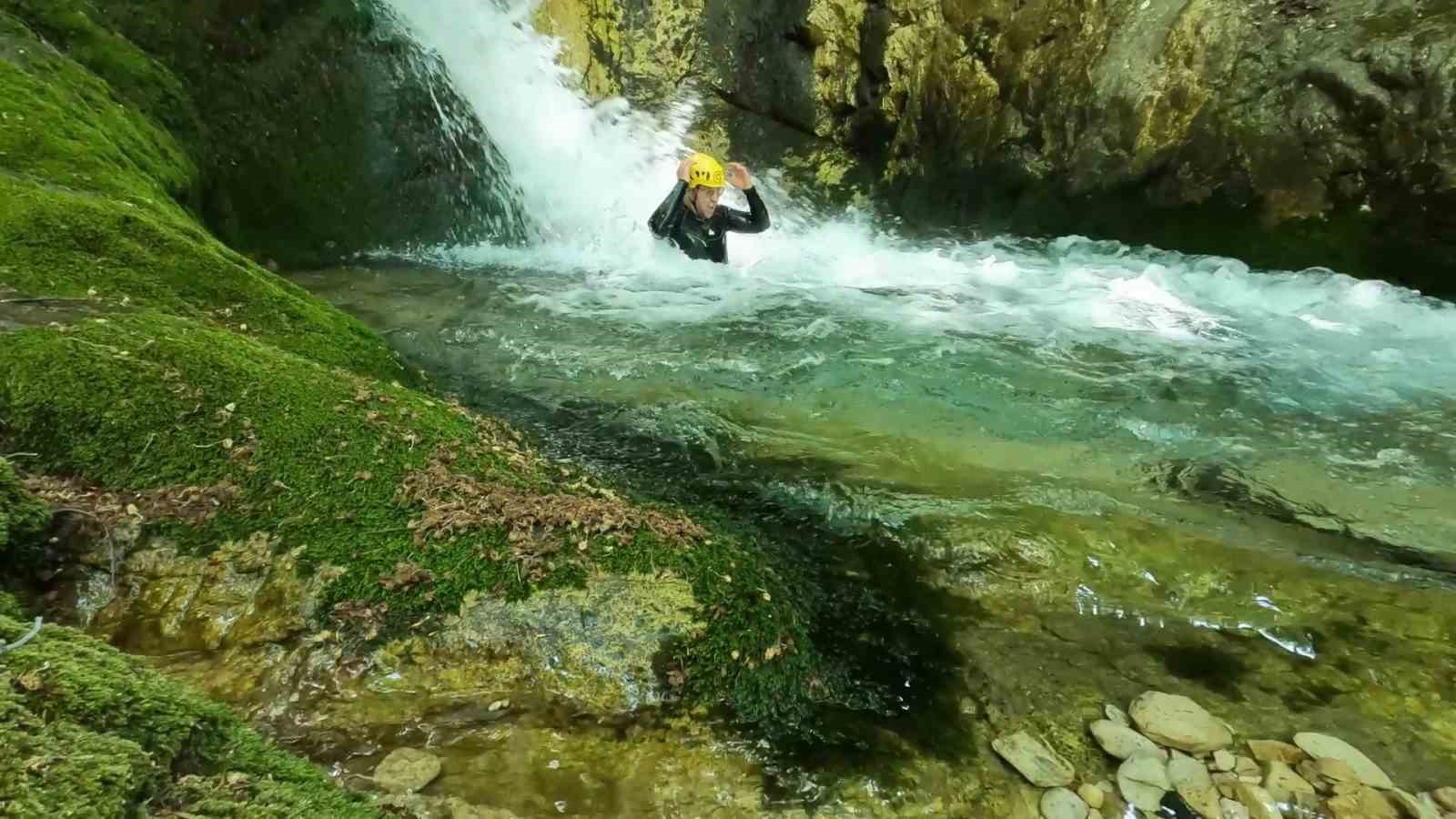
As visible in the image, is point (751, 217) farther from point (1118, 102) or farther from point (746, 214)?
point (1118, 102)

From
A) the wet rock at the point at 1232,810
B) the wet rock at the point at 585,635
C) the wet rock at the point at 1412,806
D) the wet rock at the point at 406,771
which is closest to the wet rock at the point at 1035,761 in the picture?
the wet rock at the point at 1232,810

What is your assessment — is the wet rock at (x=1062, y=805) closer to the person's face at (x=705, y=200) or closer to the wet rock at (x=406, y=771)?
the wet rock at (x=406, y=771)

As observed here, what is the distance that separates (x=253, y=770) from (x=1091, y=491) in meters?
4.22

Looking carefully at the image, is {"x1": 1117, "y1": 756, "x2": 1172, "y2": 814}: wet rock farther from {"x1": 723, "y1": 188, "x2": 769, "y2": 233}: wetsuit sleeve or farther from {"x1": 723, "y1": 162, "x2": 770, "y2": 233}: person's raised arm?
{"x1": 723, "y1": 188, "x2": 769, "y2": 233}: wetsuit sleeve

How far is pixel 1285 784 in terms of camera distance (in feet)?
8.78

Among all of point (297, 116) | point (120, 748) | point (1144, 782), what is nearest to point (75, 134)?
point (297, 116)

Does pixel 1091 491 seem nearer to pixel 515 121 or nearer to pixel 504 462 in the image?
pixel 504 462

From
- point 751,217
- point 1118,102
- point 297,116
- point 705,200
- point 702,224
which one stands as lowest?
point 702,224

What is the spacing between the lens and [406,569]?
9.09ft

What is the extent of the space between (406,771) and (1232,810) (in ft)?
8.98

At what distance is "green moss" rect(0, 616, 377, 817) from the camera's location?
126 cm

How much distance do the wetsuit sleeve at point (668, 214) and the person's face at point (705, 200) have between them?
21cm

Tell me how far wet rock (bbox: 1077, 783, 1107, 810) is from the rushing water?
28 centimetres

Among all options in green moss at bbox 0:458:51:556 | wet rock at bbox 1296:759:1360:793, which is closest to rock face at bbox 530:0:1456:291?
wet rock at bbox 1296:759:1360:793
